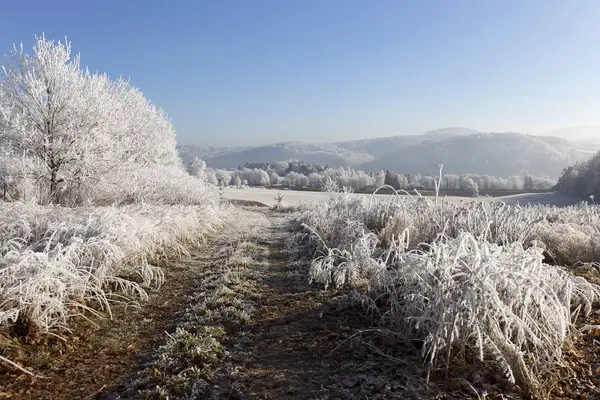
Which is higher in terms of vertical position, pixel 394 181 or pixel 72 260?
pixel 72 260

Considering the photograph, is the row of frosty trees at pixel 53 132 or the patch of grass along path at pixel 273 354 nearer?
the patch of grass along path at pixel 273 354

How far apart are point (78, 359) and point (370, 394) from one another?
8.20 feet

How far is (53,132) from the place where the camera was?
11.1 meters

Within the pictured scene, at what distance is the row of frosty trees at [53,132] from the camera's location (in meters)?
10.8

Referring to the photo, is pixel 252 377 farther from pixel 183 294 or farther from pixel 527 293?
pixel 183 294

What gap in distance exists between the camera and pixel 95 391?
2619 mm

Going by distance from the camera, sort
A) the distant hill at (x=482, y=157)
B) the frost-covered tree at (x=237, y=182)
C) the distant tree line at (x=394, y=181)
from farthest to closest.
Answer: the distant hill at (x=482, y=157), the distant tree line at (x=394, y=181), the frost-covered tree at (x=237, y=182)

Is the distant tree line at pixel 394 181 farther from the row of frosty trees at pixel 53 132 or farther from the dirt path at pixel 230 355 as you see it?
the dirt path at pixel 230 355

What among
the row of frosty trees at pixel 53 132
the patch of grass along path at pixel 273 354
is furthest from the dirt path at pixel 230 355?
the row of frosty trees at pixel 53 132

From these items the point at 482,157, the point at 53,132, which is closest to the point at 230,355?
the point at 53,132

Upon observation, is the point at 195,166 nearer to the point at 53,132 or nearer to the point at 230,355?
the point at 53,132

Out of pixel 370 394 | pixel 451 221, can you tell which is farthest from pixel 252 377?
pixel 451 221

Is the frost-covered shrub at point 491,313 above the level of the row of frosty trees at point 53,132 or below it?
below

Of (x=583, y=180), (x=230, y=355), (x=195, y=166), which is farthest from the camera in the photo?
(x=195, y=166)
